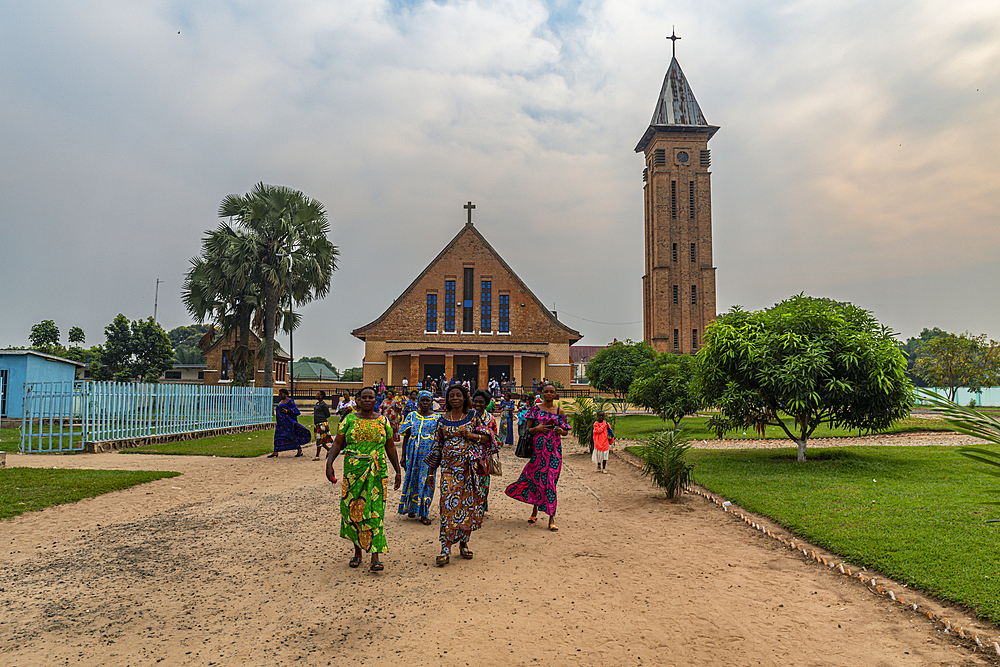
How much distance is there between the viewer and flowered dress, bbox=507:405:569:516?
7055 millimetres

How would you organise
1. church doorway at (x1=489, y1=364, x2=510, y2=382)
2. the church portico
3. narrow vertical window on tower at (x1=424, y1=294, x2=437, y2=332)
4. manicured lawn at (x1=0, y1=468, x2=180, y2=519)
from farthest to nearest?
narrow vertical window on tower at (x1=424, y1=294, x2=437, y2=332) < church doorway at (x1=489, y1=364, x2=510, y2=382) < the church portico < manicured lawn at (x1=0, y1=468, x2=180, y2=519)

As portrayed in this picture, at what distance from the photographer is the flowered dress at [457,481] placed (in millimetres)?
5609

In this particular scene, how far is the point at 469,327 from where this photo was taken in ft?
135

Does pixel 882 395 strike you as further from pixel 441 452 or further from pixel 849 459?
pixel 441 452

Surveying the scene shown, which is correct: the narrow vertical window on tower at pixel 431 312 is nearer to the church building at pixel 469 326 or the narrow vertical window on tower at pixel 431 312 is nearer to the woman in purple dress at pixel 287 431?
the church building at pixel 469 326

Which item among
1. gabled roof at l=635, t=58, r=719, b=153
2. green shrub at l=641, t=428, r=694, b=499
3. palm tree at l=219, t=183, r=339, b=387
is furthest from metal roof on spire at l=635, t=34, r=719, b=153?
green shrub at l=641, t=428, r=694, b=499

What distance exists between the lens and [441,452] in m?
5.84

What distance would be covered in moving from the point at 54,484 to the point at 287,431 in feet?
17.1

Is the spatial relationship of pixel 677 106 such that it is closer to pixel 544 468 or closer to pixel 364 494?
pixel 544 468

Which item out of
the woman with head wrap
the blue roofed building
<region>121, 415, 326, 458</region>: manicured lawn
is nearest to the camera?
the woman with head wrap

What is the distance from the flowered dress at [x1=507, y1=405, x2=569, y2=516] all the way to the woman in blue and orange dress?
1.21m

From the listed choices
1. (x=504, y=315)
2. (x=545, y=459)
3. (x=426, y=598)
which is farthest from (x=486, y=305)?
(x=426, y=598)

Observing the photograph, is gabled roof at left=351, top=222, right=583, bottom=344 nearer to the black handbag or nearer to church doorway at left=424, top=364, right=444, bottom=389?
church doorway at left=424, top=364, right=444, bottom=389

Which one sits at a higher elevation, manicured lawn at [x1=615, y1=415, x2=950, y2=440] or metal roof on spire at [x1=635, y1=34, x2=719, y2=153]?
metal roof on spire at [x1=635, y1=34, x2=719, y2=153]
